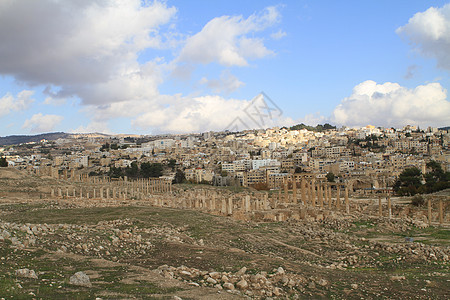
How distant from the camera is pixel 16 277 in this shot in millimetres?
8602

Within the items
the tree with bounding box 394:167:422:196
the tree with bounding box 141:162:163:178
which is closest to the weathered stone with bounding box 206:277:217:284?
the tree with bounding box 394:167:422:196

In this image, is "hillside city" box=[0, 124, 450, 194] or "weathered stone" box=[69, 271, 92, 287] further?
"hillside city" box=[0, 124, 450, 194]

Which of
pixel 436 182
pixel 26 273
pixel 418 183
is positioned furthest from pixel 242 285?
pixel 418 183

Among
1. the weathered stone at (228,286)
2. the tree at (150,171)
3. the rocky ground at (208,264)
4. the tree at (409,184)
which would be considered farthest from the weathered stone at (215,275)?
the tree at (150,171)

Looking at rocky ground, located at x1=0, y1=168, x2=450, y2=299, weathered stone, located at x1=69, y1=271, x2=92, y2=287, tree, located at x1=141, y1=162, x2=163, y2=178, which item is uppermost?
tree, located at x1=141, y1=162, x2=163, y2=178

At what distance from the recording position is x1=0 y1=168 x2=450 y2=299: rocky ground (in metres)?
8.78

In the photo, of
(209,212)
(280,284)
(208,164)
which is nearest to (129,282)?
(280,284)

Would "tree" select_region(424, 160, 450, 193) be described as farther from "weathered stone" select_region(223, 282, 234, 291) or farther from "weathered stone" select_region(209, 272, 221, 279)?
"weathered stone" select_region(223, 282, 234, 291)

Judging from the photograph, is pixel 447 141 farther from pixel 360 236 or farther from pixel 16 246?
pixel 16 246

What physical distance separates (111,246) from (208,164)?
10828cm

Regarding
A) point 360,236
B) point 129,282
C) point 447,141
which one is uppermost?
point 447,141

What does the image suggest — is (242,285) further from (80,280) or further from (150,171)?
(150,171)

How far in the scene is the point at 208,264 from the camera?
12.3 metres

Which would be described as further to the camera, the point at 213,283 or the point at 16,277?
the point at 213,283
